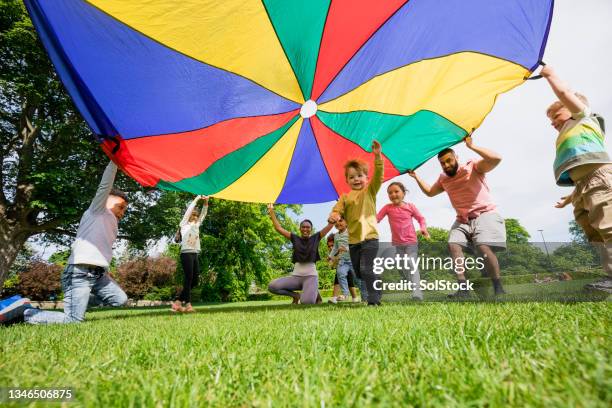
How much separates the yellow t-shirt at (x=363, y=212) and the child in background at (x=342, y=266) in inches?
89.6

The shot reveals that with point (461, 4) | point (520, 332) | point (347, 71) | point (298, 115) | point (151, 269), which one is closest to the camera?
point (520, 332)

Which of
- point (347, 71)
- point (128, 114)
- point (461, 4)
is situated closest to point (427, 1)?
point (461, 4)

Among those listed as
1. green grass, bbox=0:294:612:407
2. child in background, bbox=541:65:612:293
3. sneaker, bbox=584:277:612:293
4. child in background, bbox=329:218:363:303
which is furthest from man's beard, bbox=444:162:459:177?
green grass, bbox=0:294:612:407

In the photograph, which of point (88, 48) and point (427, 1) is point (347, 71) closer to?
point (427, 1)

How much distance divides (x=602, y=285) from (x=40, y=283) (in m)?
23.0

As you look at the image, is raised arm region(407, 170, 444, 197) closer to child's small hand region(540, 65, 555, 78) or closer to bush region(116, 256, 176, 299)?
child's small hand region(540, 65, 555, 78)

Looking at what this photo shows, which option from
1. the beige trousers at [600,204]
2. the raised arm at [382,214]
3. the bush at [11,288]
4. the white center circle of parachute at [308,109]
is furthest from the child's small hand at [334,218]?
the bush at [11,288]

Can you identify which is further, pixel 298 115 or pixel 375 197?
pixel 298 115

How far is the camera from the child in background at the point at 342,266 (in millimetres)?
6469

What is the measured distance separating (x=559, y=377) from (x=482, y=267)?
9.75 feet

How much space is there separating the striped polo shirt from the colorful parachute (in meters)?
1.10

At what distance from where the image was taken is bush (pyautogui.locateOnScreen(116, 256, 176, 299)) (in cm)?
2120

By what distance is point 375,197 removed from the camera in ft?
13.2

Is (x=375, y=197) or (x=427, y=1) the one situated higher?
(x=427, y=1)
